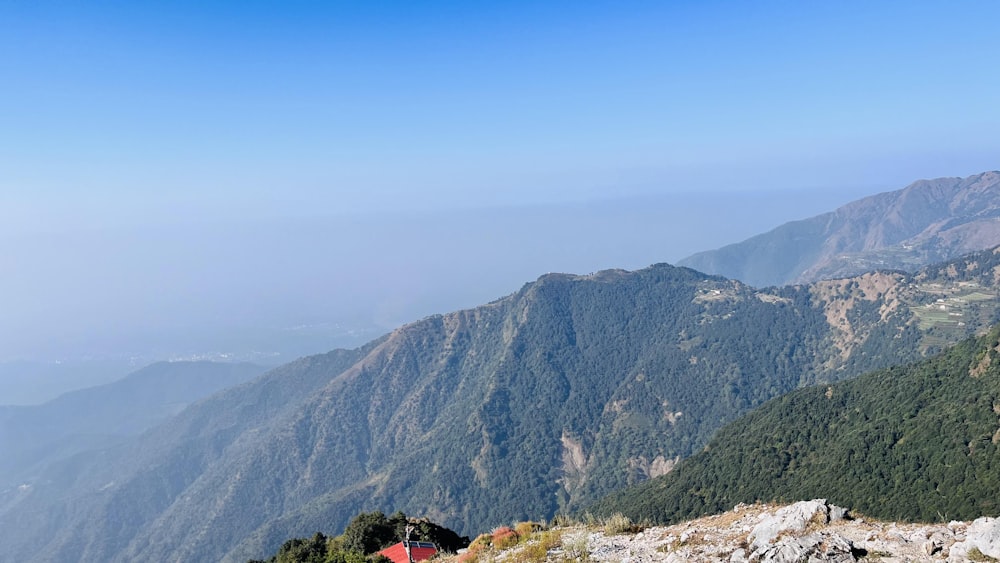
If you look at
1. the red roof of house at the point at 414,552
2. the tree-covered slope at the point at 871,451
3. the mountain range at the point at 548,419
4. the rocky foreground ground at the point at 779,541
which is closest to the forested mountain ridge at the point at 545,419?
the mountain range at the point at 548,419

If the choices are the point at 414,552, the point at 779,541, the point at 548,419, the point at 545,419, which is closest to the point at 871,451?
the point at 414,552

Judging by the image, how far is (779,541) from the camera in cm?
1741

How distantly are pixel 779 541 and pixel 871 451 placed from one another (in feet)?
219

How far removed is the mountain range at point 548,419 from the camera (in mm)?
141875

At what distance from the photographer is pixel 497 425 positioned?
162000 millimetres

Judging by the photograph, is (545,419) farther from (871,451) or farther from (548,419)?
(871,451)

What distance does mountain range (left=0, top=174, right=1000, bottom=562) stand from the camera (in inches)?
5586

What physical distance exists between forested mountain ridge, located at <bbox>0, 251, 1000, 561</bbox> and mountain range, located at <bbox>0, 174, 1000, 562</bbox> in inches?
20.6

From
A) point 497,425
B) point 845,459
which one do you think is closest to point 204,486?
point 497,425

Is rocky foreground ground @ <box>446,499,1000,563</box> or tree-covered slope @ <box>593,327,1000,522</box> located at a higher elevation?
rocky foreground ground @ <box>446,499,1000,563</box>

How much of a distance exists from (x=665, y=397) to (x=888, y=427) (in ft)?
284

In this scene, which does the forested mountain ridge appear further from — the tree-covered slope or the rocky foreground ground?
the rocky foreground ground

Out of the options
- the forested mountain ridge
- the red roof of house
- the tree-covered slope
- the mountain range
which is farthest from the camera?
the forested mountain ridge

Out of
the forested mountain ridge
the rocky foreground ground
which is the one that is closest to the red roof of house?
the rocky foreground ground
